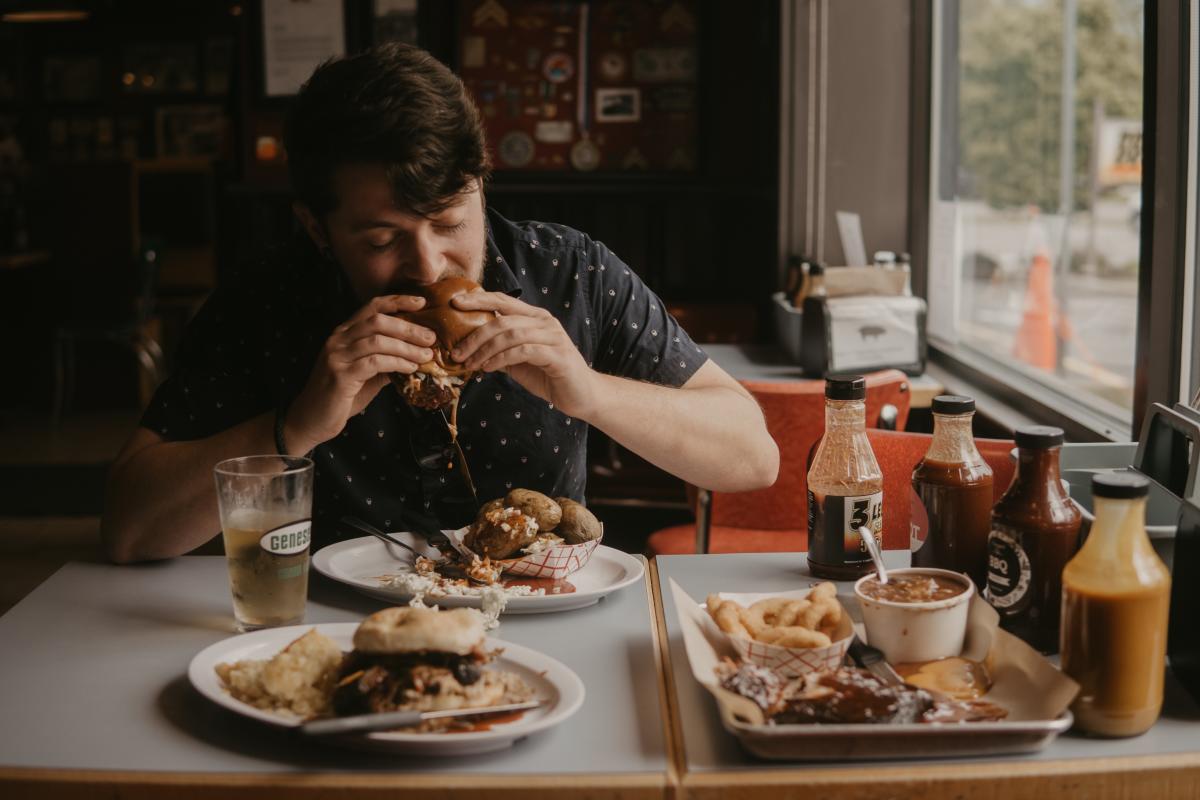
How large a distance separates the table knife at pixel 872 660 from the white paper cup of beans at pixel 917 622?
1 centimetres

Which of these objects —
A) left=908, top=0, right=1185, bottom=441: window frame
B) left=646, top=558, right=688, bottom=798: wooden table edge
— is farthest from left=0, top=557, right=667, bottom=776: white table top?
left=908, top=0, right=1185, bottom=441: window frame

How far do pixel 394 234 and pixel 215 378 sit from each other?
0.43 meters

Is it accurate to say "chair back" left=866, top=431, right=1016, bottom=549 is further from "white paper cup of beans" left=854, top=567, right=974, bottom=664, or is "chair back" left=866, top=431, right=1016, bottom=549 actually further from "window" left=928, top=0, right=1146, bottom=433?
"white paper cup of beans" left=854, top=567, right=974, bottom=664

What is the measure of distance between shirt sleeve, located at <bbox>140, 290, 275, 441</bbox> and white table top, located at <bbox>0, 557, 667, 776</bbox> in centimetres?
23

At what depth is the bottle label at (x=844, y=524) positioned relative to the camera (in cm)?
154

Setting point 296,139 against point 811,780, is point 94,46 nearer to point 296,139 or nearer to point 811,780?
point 296,139

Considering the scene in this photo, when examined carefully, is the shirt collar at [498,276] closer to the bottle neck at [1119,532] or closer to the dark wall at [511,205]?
the bottle neck at [1119,532]

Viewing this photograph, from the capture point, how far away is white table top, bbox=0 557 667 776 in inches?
42.2

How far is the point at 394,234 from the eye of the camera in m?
1.66

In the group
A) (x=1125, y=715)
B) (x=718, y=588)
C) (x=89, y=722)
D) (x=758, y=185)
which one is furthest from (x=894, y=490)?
(x=758, y=185)

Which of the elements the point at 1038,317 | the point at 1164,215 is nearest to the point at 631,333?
the point at 1164,215

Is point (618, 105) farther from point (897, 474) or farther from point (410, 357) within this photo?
point (410, 357)

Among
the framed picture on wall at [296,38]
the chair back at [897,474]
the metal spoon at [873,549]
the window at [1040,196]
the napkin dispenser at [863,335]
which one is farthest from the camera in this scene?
the framed picture on wall at [296,38]

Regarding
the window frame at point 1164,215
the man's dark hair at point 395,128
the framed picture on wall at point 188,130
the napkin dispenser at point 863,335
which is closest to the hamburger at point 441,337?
the man's dark hair at point 395,128
